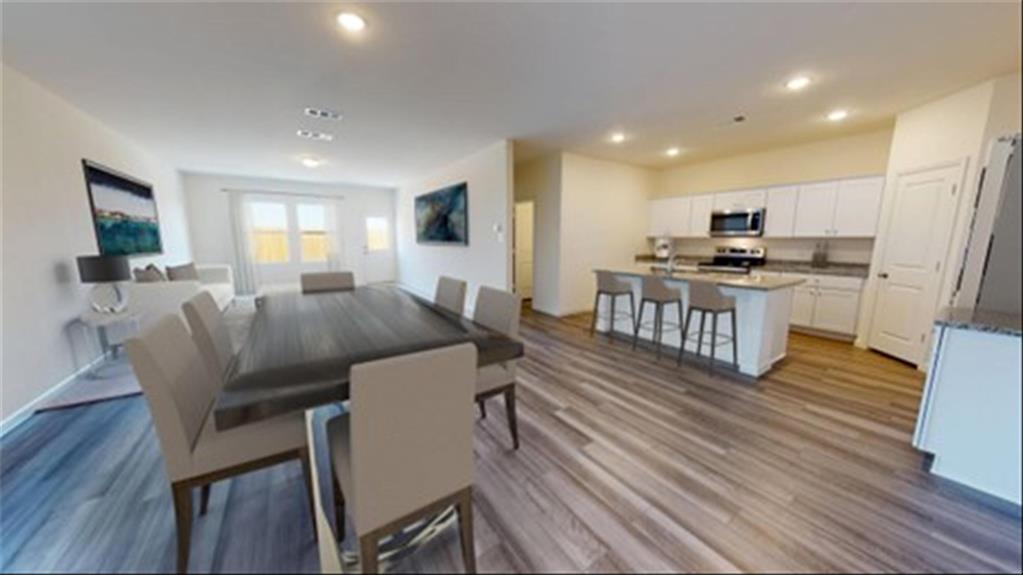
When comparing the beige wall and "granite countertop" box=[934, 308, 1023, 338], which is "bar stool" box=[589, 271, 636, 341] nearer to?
"granite countertop" box=[934, 308, 1023, 338]

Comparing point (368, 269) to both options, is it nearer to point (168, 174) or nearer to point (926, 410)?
point (168, 174)

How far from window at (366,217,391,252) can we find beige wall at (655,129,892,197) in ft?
21.2

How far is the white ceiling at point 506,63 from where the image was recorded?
1.93 meters

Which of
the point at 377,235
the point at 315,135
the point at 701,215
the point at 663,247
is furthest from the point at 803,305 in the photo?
the point at 377,235

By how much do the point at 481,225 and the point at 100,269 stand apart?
12.7ft

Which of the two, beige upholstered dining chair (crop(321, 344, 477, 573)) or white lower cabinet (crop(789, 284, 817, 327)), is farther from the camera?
white lower cabinet (crop(789, 284, 817, 327))

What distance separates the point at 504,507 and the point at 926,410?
2.17 metres

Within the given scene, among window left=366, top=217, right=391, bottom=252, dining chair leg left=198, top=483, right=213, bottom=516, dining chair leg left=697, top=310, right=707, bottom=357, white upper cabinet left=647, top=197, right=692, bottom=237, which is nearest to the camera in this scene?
dining chair leg left=198, top=483, right=213, bottom=516

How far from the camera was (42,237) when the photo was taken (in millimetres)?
2680

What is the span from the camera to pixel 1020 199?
3.10ft

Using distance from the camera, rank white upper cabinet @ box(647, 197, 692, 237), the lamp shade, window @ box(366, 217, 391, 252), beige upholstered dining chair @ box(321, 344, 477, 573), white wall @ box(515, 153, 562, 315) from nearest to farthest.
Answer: beige upholstered dining chair @ box(321, 344, 477, 573), the lamp shade, white wall @ box(515, 153, 562, 315), white upper cabinet @ box(647, 197, 692, 237), window @ box(366, 217, 391, 252)

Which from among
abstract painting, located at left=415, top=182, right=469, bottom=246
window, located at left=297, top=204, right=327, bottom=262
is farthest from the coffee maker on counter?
window, located at left=297, top=204, right=327, bottom=262

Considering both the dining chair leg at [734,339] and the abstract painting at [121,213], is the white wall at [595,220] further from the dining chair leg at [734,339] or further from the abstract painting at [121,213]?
the abstract painting at [121,213]

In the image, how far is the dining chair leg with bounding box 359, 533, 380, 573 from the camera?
1082mm
